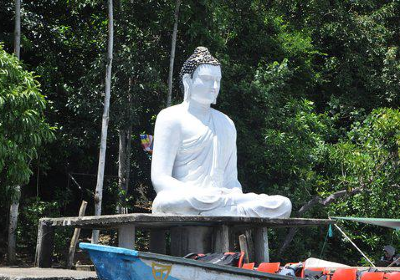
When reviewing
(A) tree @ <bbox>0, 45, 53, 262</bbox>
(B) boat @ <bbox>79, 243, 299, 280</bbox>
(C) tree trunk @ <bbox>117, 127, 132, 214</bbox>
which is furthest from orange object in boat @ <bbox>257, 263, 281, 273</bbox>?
(C) tree trunk @ <bbox>117, 127, 132, 214</bbox>

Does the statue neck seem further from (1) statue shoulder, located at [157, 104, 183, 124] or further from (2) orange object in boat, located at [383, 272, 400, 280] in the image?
(2) orange object in boat, located at [383, 272, 400, 280]

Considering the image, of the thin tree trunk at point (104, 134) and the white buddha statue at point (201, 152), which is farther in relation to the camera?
the thin tree trunk at point (104, 134)

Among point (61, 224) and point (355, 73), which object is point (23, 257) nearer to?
point (61, 224)

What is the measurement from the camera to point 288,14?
18469mm

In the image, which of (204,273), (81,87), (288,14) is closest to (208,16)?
(81,87)

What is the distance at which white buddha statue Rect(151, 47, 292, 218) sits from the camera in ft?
33.4

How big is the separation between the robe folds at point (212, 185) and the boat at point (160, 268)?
2.31 m

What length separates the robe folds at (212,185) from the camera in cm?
985

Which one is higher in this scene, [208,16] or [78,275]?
[208,16]

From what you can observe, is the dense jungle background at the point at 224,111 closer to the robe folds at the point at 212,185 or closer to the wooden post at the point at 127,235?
the robe folds at the point at 212,185

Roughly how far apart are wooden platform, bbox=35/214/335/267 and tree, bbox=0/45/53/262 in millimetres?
1606

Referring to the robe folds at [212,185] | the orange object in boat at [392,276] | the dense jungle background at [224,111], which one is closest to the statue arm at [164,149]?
the robe folds at [212,185]

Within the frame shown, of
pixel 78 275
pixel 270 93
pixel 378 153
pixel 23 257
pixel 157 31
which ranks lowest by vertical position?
pixel 23 257

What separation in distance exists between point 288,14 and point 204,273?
11.9 meters
